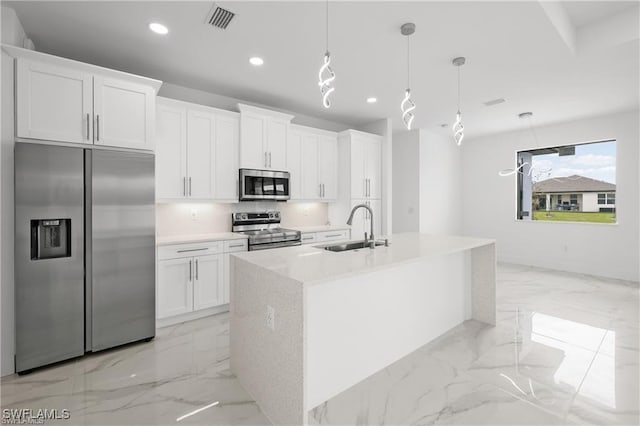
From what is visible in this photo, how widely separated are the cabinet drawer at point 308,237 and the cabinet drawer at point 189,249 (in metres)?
1.22

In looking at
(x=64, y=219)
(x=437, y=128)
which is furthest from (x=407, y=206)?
(x=64, y=219)

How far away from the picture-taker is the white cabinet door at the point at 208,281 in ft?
11.2

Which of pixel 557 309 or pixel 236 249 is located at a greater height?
pixel 236 249

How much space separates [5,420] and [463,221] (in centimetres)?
771

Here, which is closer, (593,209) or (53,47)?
(53,47)

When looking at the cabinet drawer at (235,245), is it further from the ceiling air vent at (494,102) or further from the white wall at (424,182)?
the ceiling air vent at (494,102)

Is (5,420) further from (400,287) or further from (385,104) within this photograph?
(385,104)

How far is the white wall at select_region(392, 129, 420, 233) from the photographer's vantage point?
6207mm

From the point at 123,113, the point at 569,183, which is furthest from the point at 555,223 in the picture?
the point at 123,113

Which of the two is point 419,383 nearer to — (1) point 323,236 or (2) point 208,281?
(2) point 208,281

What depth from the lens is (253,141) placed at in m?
4.14

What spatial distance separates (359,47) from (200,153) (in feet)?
7.23

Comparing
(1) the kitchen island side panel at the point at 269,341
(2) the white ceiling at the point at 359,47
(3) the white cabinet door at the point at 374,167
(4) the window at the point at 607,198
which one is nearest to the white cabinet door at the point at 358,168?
(3) the white cabinet door at the point at 374,167

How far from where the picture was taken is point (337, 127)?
18.8 feet
